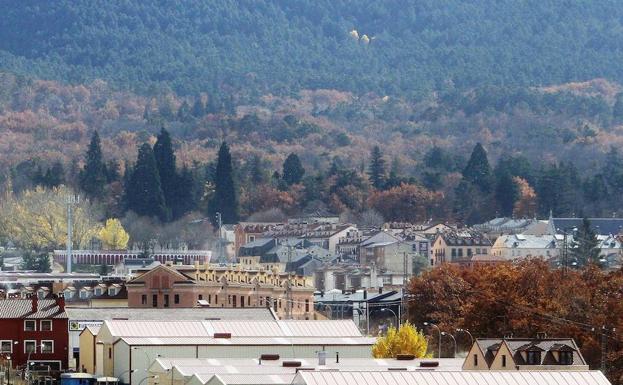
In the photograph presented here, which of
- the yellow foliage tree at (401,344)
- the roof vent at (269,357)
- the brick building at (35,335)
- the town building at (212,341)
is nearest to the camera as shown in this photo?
the roof vent at (269,357)

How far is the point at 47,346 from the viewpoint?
11700cm

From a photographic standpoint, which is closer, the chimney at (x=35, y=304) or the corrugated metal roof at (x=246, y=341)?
the corrugated metal roof at (x=246, y=341)

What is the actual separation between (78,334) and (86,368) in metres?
11.2

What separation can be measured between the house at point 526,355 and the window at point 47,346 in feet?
74.5

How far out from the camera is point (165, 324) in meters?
109

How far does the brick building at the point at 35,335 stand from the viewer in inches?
4537

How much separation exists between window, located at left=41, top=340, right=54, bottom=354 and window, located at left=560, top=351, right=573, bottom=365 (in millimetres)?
26445

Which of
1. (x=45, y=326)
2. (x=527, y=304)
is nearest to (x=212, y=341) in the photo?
(x=45, y=326)

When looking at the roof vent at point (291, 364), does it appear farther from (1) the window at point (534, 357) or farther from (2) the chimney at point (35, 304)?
(2) the chimney at point (35, 304)

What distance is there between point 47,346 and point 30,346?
82cm

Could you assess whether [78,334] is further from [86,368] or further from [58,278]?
[58,278]

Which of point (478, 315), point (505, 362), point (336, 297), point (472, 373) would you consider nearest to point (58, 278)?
point (336, 297)

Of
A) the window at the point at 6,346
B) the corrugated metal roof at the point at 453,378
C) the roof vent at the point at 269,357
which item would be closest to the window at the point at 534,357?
the roof vent at the point at 269,357

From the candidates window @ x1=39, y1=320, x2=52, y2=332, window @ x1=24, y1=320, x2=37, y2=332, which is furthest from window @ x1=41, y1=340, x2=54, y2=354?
window @ x1=24, y1=320, x2=37, y2=332
